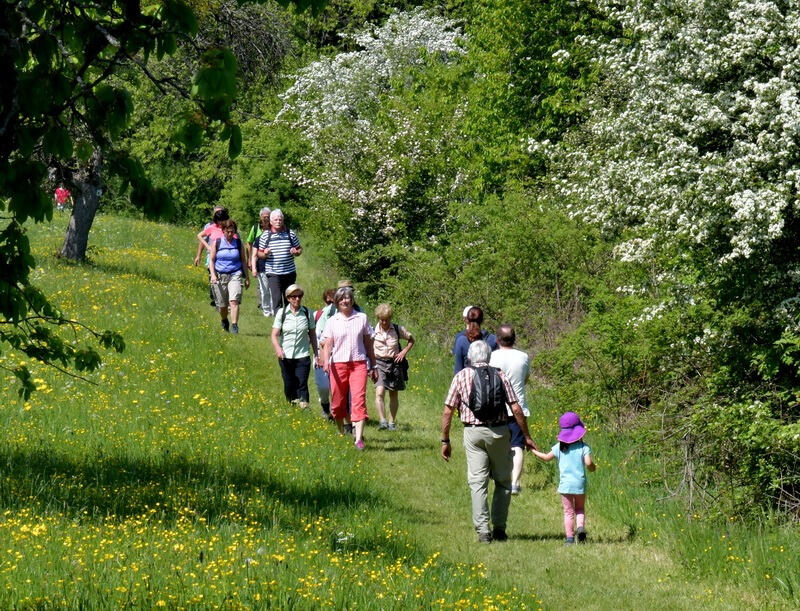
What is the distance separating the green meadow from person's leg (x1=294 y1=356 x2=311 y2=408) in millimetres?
432

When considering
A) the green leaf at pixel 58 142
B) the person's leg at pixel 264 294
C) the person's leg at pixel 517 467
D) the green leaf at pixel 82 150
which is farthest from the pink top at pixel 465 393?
the person's leg at pixel 264 294

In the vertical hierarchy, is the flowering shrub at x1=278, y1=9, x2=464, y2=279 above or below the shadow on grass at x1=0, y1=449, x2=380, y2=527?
above

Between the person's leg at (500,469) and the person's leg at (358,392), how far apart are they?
300 cm

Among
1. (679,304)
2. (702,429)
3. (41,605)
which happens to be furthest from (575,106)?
(41,605)

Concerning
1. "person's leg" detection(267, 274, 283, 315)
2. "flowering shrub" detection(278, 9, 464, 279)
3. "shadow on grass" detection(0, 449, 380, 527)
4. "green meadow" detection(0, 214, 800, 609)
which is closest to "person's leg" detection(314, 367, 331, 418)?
"green meadow" detection(0, 214, 800, 609)

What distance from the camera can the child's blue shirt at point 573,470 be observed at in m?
10.4

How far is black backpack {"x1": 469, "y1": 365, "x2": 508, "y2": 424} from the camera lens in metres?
10.1

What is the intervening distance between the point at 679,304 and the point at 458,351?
303 cm

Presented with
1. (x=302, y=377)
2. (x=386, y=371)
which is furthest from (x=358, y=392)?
(x=302, y=377)

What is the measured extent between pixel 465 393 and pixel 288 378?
514cm

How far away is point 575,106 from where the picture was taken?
81.5 feet

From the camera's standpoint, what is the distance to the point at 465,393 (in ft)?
33.6

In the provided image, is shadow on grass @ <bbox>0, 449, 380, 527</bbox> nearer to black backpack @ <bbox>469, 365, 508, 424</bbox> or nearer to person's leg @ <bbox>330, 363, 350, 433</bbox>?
black backpack @ <bbox>469, 365, 508, 424</bbox>

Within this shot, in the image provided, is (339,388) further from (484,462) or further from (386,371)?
(484,462)
